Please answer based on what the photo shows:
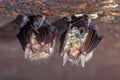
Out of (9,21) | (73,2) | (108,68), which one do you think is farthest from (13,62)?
(73,2)

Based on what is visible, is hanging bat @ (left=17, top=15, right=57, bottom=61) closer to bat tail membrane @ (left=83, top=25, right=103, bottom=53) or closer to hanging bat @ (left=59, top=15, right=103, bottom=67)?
hanging bat @ (left=59, top=15, right=103, bottom=67)


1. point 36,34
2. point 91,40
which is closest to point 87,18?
point 91,40

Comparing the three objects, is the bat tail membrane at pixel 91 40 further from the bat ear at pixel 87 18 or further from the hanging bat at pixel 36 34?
the hanging bat at pixel 36 34

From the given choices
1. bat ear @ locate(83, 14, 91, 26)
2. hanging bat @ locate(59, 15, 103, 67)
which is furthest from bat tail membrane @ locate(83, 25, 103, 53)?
bat ear @ locate(83, 14, 91, 26)

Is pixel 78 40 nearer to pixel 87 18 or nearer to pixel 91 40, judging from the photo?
pixel 91 40

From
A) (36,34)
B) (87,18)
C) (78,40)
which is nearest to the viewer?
(87,18)

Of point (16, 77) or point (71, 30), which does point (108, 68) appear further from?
point (71, 30)

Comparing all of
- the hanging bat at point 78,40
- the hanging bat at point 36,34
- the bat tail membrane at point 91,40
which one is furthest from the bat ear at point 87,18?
the hanging bat at point 36,34
